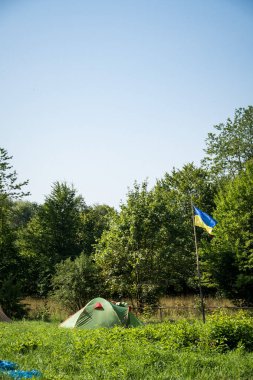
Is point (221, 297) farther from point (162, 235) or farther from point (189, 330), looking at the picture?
point (189, 330)

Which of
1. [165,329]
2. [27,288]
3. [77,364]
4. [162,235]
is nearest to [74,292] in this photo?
[162,235]

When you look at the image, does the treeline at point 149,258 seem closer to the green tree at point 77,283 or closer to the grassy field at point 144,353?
the green tree at point 77,283

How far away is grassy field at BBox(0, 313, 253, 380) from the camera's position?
24.7ft

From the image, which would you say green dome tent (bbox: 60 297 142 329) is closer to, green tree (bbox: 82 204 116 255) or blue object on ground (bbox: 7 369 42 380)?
blue object on ground (bbox: 7 369 42 380)

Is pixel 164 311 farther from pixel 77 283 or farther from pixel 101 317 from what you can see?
pixel 101 317

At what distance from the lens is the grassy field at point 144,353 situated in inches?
296

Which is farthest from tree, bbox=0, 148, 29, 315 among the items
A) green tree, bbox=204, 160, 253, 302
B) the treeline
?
green tree, bbox=204, 160, 253, 302

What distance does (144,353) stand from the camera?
8539 millimetres

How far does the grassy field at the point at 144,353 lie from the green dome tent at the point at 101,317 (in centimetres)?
371

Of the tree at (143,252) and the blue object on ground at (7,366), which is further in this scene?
the tree at (143,252)

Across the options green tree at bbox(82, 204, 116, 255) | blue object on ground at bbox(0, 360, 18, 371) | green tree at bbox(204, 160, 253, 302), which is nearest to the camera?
blue object on ground at bbox(0, 360, 18, 371)

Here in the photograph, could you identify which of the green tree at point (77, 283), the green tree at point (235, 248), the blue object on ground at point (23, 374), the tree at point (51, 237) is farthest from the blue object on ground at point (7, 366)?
the tree at point (51, 237)

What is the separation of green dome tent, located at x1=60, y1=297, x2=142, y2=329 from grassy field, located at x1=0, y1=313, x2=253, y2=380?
146 inches

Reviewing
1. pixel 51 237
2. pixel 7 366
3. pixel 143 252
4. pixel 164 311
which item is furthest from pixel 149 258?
pixel 7 366
